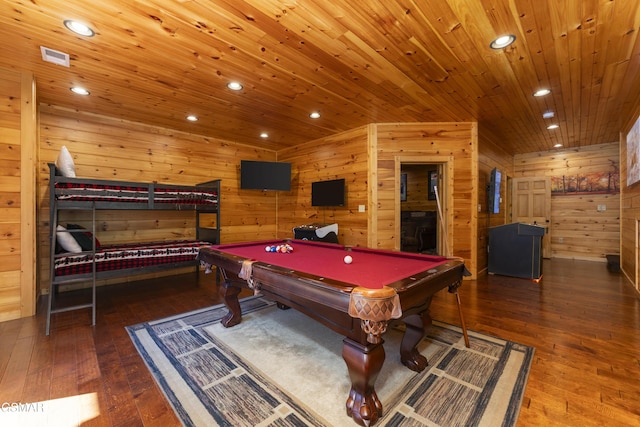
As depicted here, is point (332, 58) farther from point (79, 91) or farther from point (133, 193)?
point (79, 91)

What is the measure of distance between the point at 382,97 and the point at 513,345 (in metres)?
2.90

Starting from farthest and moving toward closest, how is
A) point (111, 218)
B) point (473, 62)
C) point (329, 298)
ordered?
point (111, 218) < point (473, 62) < point (329, 298)

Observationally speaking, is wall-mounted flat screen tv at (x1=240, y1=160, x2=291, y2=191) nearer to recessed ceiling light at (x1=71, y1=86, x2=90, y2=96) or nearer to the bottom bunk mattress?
the bottom bunk mattress

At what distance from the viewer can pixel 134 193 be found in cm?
327

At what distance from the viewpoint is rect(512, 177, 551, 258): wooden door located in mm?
6418

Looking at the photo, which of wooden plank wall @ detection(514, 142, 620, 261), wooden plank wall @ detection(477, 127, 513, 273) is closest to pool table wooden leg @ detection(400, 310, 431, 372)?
wooden plank wall @ detection(477, 127, 513, 273)

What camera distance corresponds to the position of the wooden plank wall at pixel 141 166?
358 centimetres

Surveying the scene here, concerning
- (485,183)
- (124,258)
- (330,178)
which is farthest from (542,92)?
(124,258)

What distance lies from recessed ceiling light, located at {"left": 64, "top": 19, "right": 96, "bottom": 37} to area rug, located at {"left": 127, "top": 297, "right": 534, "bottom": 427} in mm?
2524

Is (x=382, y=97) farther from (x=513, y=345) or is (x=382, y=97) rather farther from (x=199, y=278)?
(x=199, y=278)

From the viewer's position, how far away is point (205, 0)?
1819 mm

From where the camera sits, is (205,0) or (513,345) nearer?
(205,0)

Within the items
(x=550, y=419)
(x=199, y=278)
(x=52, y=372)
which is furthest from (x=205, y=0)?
(x=199, y=278)

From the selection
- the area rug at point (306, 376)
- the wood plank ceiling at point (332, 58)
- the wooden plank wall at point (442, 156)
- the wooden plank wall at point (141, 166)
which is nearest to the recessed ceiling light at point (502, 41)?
the wood plank ceiling at point (332, 58)
